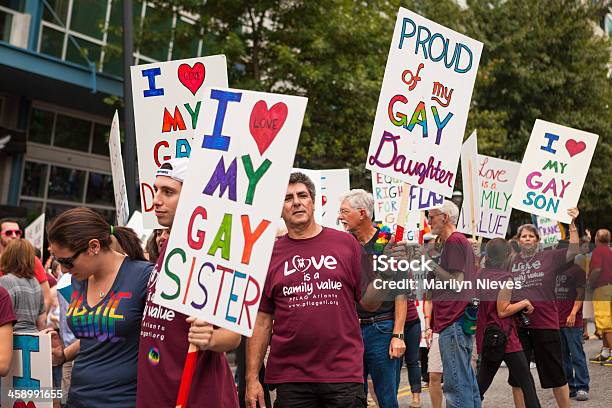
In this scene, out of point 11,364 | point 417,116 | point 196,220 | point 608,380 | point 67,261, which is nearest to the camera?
point 196,220

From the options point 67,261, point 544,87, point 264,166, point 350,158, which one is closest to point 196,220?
point 264,166

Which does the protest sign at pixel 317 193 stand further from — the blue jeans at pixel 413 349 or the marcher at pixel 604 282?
the marcher at pixel 604 282

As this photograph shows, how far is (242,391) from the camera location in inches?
282

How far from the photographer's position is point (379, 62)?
731 inches

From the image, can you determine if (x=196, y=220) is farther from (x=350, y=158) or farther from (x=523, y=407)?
(x=350, y=158)

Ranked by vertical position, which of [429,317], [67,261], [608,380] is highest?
[67,261]

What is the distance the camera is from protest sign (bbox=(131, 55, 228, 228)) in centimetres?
589

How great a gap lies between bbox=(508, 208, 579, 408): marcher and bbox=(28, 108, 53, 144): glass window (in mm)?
15390

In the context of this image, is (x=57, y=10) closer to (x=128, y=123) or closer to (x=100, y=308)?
(x=128, y=123)

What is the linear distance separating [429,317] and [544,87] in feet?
58.0

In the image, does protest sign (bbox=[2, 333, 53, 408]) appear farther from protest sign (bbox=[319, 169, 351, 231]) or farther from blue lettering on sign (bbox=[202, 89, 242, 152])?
protest sign (bbox=[319, 169, 351, 231])

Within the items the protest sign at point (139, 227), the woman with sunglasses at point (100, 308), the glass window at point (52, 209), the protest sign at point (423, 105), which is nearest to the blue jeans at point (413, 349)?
the protest sign at point (423, 105)

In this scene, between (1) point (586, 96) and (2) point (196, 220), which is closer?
(2) point (196, 220)

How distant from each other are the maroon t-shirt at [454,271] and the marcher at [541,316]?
3.52 ft
